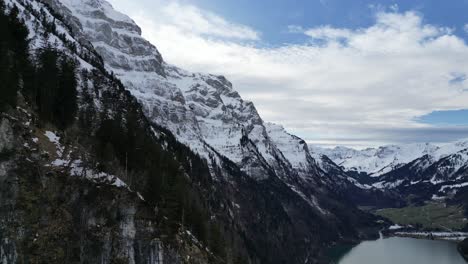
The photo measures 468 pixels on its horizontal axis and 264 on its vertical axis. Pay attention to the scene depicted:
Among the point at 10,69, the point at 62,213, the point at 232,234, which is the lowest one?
the point at 232,234

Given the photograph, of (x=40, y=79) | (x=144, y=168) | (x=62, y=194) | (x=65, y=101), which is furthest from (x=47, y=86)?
(x=62, y=194)

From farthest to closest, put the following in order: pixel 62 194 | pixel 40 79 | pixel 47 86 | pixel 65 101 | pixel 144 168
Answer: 1. pixel 144 168
2. pixel 65 101
3. pixel 40 79
4. pixel 47 86
5. pixel 62 194

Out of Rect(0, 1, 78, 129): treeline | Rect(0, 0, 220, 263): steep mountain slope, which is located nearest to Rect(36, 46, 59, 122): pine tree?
Rect(0, 1, 78, 129): treeline

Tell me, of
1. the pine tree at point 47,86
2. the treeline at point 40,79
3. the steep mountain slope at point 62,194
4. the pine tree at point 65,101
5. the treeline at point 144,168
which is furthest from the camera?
the pine tree at point 65,101

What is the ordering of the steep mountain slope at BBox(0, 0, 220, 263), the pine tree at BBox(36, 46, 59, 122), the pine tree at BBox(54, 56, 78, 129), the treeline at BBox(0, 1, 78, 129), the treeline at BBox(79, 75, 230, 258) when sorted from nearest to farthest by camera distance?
the steep mountain slope at BBox(0, 0, 220, 263) → the treeline at BBox(0, 1, 78, 129) → the pine tree at BBox(36, 46, 59, 122) → the treeline at BBox(79, 75, 230, 258) → the pine tree at BBox(54, 56, 78, 129)

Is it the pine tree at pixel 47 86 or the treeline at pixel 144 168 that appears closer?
the pine tree at pixel 47 86

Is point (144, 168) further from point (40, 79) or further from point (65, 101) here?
point (40, 79)

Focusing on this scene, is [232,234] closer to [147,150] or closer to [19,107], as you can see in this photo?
[147,150]

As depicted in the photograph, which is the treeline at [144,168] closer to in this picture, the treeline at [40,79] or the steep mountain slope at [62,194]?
the steep mountain slope at [62,194]

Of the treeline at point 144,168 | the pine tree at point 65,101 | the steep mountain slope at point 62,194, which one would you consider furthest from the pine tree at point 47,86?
the treeline at point 144,168

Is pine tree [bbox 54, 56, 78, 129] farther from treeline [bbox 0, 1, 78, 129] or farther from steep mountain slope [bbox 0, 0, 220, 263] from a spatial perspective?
steep mountain slope [bbox 0, 0, 220, 263]

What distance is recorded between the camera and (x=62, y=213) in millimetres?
61812

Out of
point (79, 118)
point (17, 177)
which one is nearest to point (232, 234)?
point (79, 118)

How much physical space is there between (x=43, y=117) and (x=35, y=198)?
19.1m
